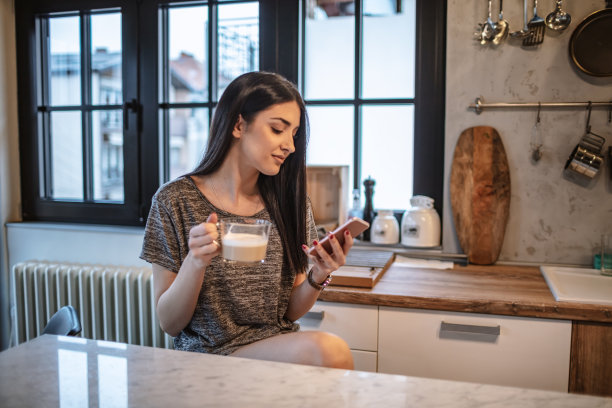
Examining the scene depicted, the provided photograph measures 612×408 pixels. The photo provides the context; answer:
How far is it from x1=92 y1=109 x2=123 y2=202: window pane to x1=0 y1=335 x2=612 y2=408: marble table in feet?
6.78

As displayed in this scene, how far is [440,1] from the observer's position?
2404mm

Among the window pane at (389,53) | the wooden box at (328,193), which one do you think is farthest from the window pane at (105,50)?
the window pane at (389,53)

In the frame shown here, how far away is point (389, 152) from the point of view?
2.63 metres

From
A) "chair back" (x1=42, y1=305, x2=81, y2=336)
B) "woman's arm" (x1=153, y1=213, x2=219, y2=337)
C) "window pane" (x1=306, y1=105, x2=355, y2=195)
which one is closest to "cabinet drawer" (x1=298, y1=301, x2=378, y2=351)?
"woman's arm" (x1=153, y1=213, x2=219, y2=337)

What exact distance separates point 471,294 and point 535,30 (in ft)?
3.84

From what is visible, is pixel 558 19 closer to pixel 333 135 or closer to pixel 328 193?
pixel 333 135

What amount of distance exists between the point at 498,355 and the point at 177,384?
1.20 metres

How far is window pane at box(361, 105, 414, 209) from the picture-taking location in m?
2.60

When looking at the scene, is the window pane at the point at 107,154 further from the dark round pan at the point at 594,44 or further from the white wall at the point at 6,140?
the dark round pan at the point at 594,44

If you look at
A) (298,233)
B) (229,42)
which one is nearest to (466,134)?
(298,233)

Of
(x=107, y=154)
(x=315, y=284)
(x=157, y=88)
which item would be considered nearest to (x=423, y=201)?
(x=315, y=284)

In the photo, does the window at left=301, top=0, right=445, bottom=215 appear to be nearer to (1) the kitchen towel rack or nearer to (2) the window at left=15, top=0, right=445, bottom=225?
(2) the window at left=15, top=0, right=445, bottom=225

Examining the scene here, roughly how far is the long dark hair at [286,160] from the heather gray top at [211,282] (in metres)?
0.10

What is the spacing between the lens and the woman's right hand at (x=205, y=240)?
118 centimetres
